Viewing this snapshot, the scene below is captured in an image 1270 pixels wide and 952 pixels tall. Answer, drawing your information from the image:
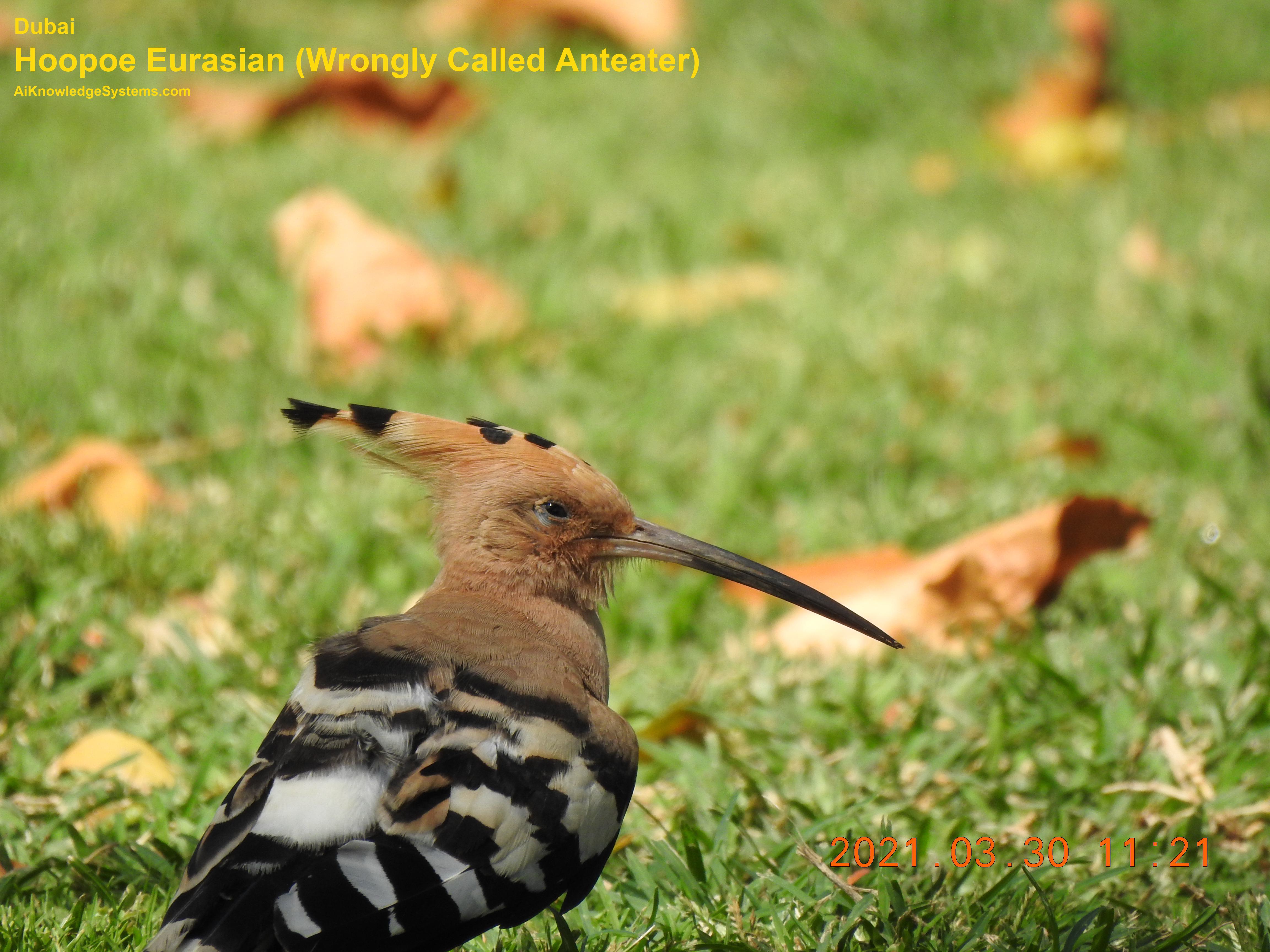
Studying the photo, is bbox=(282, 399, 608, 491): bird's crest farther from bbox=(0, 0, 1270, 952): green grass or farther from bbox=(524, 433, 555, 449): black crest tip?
bbox=(0, 0, 1270, 952): green grass

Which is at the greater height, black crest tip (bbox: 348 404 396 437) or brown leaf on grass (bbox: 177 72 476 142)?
brown leaf on grass (bbox: 177 72 476 142)

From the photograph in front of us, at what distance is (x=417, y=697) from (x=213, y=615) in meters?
1.17

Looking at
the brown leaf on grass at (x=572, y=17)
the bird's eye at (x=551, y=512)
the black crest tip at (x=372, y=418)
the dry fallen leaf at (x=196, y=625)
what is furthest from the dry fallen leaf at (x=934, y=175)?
the black crest tip at (x=372, y=418)

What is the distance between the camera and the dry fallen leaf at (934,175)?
5.30 m

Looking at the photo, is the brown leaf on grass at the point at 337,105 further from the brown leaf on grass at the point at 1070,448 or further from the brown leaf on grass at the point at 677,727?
the brown leaf on grass at the point at 677,727

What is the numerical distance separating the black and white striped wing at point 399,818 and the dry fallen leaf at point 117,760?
63 cm

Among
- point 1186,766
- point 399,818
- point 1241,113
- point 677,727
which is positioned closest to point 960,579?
point 1186,766

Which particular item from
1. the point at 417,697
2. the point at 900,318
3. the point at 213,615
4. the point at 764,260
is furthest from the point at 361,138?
the point at 417,697

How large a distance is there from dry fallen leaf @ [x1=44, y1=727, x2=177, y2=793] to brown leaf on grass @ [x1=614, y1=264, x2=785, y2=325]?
87.8 inches

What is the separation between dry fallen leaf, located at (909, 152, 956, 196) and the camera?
5301 mm

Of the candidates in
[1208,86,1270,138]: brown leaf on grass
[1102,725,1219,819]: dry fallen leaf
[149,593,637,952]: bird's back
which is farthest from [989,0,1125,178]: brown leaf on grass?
[149,593,637,952]: bird's back

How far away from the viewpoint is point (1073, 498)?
2.56 m

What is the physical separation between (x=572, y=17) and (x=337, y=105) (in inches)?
49.9

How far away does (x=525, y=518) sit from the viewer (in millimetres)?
2225
